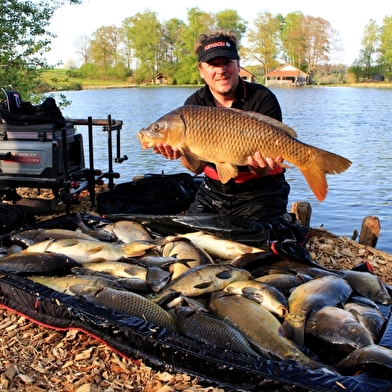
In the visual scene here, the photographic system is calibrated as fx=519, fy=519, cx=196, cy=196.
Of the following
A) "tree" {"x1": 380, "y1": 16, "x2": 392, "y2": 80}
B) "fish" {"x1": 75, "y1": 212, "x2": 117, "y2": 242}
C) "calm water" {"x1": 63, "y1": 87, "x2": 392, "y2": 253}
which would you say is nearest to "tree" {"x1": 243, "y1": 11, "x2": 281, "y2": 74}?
"tree" {"x1": 380, "y1": 16, "x2": 392, "y2": 80}

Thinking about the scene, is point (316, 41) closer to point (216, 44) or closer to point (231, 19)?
point (231, 19)

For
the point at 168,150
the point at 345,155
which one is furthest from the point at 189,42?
the point at 168,150

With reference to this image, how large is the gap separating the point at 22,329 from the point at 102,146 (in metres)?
13.7

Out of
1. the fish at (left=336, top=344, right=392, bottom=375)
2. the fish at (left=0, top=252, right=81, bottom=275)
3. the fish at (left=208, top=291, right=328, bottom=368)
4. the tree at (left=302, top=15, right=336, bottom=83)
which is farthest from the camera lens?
the tree at (left=302, top=15, right=336, bottom=83)

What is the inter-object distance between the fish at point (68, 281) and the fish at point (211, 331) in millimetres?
546

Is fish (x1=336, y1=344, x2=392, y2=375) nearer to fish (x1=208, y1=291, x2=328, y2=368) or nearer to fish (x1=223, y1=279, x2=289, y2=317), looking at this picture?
fish (x1=208, y1=291, x2=328, y2=368)

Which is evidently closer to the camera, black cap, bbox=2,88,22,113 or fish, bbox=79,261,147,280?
fish, bbox=79,261,147,280

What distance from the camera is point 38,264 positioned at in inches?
136

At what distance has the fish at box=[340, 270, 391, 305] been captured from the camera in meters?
3.51

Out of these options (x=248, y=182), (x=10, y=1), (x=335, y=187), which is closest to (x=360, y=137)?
(x=335, y=187)

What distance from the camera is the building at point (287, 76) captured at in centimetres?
8255

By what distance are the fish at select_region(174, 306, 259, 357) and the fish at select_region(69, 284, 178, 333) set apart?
74 mm

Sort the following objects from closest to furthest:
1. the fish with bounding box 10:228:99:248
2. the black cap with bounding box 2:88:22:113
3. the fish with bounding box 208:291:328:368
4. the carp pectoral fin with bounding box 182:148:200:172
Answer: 1. the fish with bounding box 208:291:328:368
2. the carp pectoral fin with bounding box 182:148:200:172
3. the fish with bounding box 10:228:99:248
4. the black cap with bounding box 2:88:22:113

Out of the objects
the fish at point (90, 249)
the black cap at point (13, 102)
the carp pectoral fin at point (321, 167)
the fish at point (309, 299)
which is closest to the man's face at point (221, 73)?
the carp pectoral fin at point (321, 167)
